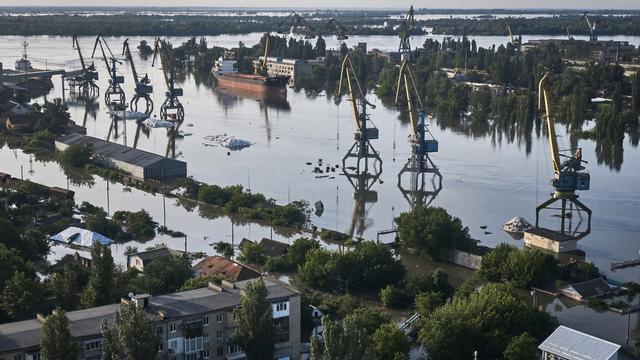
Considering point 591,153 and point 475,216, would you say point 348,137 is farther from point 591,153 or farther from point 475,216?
point 475,216

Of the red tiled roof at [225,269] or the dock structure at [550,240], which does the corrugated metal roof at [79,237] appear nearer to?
the red tiled roof at [225,269]

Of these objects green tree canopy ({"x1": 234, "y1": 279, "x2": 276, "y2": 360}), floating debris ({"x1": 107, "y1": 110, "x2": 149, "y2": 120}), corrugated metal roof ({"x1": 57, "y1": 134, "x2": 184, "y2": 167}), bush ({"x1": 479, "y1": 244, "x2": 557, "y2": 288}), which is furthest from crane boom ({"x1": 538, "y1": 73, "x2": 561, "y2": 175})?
floating debris ({"x1": 107, "y1": 110, "x2": 149, "y2": 120})

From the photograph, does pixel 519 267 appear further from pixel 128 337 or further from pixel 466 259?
pixel 128 337

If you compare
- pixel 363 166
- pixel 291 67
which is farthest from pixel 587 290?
pixel 291 67

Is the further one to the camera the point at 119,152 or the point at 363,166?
the point at 363,166

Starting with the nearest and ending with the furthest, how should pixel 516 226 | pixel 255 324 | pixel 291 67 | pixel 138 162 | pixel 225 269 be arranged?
1. pixel 255 324
2. pixel 225 269
3. pixel 516 226
4. pixel 138 162
5. pixel 291 67

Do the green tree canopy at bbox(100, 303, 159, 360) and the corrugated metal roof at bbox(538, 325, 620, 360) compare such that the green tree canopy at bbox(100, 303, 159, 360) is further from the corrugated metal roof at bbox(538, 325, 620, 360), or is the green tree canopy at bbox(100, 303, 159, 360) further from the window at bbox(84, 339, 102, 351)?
the corrugated metal roof at bbox(538, 325, 620, 360)

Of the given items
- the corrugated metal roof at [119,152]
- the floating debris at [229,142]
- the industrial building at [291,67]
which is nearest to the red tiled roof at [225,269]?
the corrugated metal roof at [119,152]

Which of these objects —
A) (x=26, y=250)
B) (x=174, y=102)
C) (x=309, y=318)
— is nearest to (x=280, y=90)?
(x=174, y=102)
